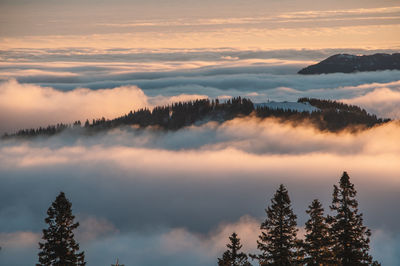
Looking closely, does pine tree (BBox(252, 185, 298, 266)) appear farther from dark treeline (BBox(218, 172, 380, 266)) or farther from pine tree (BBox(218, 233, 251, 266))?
pine tree (BBox(218, 233, 251, 266))

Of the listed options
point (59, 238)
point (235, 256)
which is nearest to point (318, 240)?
point (235, 256)

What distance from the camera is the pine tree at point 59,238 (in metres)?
48.7

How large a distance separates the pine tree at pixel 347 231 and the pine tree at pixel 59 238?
23838 mm

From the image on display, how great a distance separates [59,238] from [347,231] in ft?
85.7

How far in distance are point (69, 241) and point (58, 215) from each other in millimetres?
2574

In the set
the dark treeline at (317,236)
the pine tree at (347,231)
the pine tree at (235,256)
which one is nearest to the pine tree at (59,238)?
the pine tree at (235,256)

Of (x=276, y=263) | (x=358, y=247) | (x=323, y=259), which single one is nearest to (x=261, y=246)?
(x=276, y=263)

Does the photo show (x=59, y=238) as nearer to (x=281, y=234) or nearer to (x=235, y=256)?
(x=235, y=256)

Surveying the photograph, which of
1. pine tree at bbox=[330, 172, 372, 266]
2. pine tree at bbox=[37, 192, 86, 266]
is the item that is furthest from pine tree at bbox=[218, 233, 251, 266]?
pine tree at bbox=[37, 192, 86, 266]

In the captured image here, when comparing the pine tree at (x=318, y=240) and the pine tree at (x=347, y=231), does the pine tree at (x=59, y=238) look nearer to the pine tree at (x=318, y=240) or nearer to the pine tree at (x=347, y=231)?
the pine tree at (x=318, y=240)

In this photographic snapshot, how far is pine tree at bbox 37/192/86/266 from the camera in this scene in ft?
160

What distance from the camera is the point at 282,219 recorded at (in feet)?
174

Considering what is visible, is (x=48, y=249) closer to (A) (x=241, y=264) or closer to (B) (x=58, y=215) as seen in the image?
(B) (x=58, y=215)

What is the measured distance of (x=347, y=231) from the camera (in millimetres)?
53469
